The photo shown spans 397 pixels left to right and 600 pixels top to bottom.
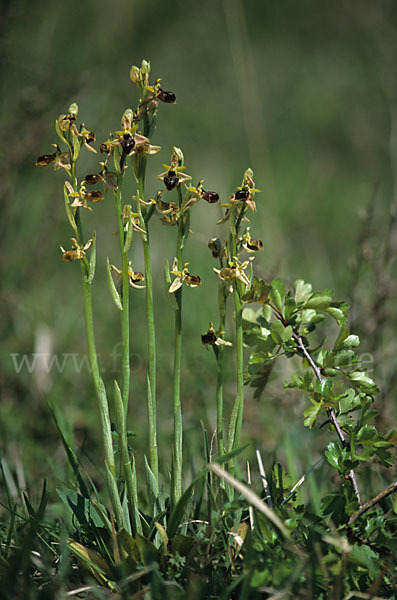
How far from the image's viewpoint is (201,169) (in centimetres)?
483

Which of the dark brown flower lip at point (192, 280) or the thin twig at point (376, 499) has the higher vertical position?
the dark brown flower lip at point (192, 280)

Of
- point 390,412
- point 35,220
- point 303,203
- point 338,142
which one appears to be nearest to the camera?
point 390,412

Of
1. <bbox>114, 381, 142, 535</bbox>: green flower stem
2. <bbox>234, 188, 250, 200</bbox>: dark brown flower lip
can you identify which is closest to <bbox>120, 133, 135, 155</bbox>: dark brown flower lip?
<bbox>234, 188, 250, 200</bbox>: dark brown flower lip

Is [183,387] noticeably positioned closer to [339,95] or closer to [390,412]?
[390,412]

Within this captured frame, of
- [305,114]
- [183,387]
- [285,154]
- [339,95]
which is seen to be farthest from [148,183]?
[339,95]

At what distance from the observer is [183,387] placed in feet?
8.50

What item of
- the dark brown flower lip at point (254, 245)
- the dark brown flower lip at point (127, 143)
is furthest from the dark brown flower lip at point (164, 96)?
the dark brown flower lip at point (254, 245)

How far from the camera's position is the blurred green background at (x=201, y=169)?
93.5 inches

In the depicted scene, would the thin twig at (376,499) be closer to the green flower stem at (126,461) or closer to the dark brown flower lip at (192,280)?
the green flower stem at (126,461)

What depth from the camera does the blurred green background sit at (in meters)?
2.38

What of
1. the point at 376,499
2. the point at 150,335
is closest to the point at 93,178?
the point at 150,335

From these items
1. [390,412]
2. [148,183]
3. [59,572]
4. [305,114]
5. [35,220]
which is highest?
[305,114]

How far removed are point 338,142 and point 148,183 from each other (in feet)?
8.37

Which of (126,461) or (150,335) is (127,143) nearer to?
(150,335)
